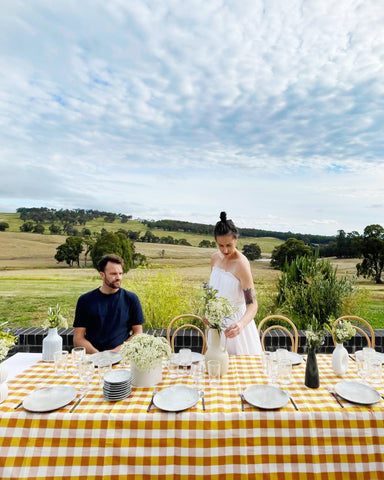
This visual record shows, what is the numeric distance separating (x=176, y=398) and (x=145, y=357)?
0.27m

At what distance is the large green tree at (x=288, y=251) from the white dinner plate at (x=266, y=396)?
6.49 meters

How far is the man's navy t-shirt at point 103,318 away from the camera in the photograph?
8.72ft

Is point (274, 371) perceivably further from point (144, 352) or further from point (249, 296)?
point (249, 296)

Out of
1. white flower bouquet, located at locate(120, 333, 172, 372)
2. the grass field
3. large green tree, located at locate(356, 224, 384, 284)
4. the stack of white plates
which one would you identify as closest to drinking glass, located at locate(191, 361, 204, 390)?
white flower bouquet, located at locate(120, 333, 172, 372)

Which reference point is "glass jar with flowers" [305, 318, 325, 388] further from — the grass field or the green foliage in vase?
the grass field

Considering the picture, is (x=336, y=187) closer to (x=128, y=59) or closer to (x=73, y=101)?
(x=128, y=59)

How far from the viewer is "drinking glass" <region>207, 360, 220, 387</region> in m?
1.72

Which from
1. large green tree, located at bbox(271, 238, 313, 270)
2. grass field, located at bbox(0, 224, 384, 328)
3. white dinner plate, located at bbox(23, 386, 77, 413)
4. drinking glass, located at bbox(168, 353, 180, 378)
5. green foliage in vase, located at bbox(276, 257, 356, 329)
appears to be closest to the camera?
white dinner plate, located at bbox(23, 386, 77, 413)

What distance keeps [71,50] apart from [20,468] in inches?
226

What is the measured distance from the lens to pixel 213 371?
1.73 m

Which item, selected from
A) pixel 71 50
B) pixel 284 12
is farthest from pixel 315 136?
pixel 71 50

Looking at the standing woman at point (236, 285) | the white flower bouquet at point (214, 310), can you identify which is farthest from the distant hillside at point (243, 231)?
the white flower bouquet at point (214, 310)

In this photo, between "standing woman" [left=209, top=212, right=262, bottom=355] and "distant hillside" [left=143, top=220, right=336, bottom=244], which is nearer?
"standing woman" [left=209, top=212, right=262, bottom=355]

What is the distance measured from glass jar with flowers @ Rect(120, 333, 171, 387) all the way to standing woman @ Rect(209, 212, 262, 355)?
0.96 m
